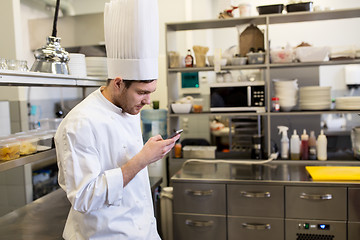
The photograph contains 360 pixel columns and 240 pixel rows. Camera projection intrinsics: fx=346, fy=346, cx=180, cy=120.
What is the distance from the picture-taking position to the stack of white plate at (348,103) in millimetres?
2768

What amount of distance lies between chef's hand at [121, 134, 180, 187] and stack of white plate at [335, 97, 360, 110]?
1.92 meters

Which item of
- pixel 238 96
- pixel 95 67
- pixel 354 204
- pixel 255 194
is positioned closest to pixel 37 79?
pixel 95 67

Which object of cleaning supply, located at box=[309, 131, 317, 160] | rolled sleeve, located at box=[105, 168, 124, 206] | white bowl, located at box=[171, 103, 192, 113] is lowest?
cleaning supply, located at box=[309, 131, 317, 160]

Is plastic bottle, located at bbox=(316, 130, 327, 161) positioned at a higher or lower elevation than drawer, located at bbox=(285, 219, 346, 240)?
higher

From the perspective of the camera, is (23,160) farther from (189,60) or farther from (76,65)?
(189,60)

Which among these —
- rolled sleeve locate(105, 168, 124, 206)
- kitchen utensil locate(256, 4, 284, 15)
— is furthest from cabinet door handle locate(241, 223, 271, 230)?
kitchen utensil locate(256, 4, 284, 15)

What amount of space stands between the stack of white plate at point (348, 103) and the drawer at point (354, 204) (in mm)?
778

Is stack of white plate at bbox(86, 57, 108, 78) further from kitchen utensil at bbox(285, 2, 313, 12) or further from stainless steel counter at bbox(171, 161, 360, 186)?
kitchen utensil at bbox(285, 2, 313, 12)

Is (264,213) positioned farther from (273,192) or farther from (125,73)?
(125,73)

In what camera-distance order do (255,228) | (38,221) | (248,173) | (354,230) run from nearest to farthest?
(38,221), (354,230), (255,228), (248,173)

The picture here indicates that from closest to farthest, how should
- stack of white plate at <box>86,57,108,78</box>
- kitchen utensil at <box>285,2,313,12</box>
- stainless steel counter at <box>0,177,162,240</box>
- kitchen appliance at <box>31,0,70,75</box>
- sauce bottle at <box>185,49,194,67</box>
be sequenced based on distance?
1. stainless steel counter at <box>0,177,162,240</box>
2. kitchen appliance at <box>31,0,70,75</box>
3. stack of white plate at <box>86,57,108,78</box>
4. kitchen utensil at <box>285,2,313,12</box>
5. sauce bottle at <box>185,49,194,67</box>

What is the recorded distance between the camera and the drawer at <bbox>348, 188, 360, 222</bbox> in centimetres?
229

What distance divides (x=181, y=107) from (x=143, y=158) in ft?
5.45

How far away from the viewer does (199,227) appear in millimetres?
2518
